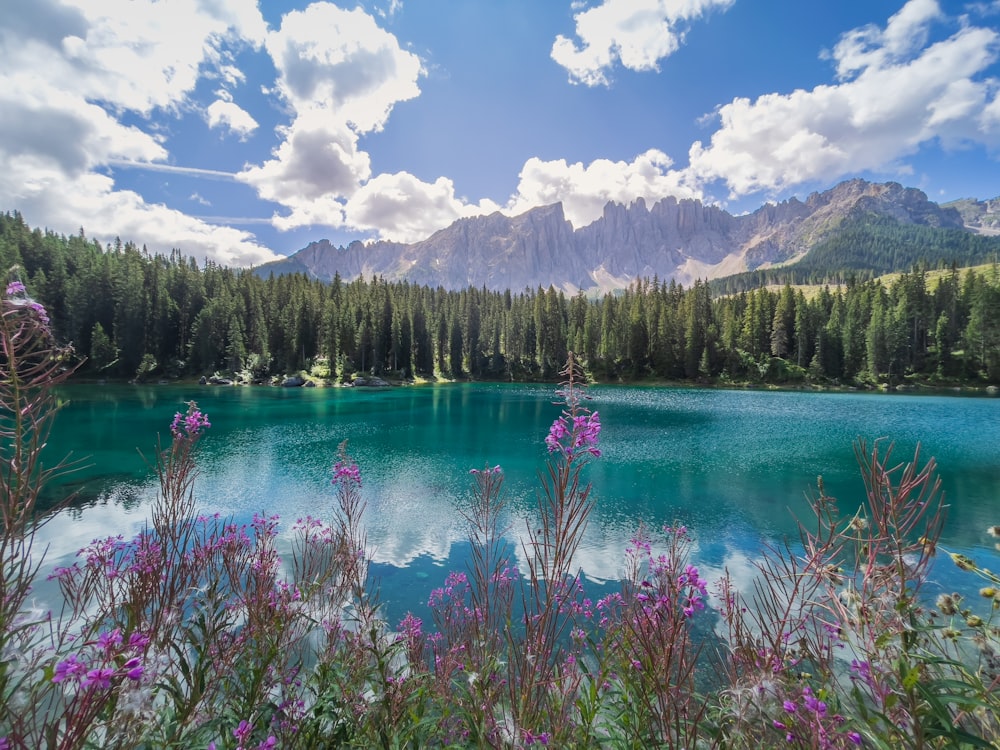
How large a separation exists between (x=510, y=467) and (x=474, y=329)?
79.4 metres

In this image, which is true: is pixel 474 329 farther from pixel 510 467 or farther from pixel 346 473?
pixel 346 473

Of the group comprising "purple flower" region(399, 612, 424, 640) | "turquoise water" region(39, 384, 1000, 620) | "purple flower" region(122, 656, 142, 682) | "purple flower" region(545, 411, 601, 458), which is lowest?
"turquoise water" region(39, 384, 1000, 620)

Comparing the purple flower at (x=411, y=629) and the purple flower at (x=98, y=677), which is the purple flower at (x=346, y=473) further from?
the purple flower at (x=98, y=677)

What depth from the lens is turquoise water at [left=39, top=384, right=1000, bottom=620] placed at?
49.3ft

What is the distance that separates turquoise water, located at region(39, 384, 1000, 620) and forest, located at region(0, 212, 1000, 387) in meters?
29.5

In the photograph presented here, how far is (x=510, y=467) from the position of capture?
2517 centimetres

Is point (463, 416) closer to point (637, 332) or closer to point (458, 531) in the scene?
point (458, 531)

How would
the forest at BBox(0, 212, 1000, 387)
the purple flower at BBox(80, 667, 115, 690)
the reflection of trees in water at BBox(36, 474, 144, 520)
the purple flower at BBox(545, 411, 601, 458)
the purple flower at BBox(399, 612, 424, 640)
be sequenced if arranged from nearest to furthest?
the purple flower at BBox(80, 667, 115, 690) → the purple flower at BBox(545, 411, 601, 458) → the purple flower at BBox(399, 612, 424, 640) → the reflection of trees in water at BBox(36, 474, 144, 520) → the forest at BBox(0, 212, 1000, 387)

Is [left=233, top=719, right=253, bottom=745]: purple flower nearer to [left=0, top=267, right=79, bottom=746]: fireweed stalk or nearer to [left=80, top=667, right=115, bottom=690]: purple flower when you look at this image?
[left=0, top=267, right=79, bottom=746]: fireweed stalk

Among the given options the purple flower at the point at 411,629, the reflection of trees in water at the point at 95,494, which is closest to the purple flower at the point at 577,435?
the purple flower at the point at 411,629

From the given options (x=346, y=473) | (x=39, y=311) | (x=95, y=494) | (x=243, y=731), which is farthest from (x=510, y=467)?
(x=39, y=311)

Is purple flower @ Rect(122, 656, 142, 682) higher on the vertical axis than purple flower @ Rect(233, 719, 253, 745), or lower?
higher

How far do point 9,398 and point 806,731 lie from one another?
4.88 m

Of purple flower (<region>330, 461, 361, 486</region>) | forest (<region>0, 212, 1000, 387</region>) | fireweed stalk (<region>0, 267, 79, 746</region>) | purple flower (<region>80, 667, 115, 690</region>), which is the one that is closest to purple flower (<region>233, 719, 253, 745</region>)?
fireweed stalk (<region>0, 267, 79, 746</region>)
